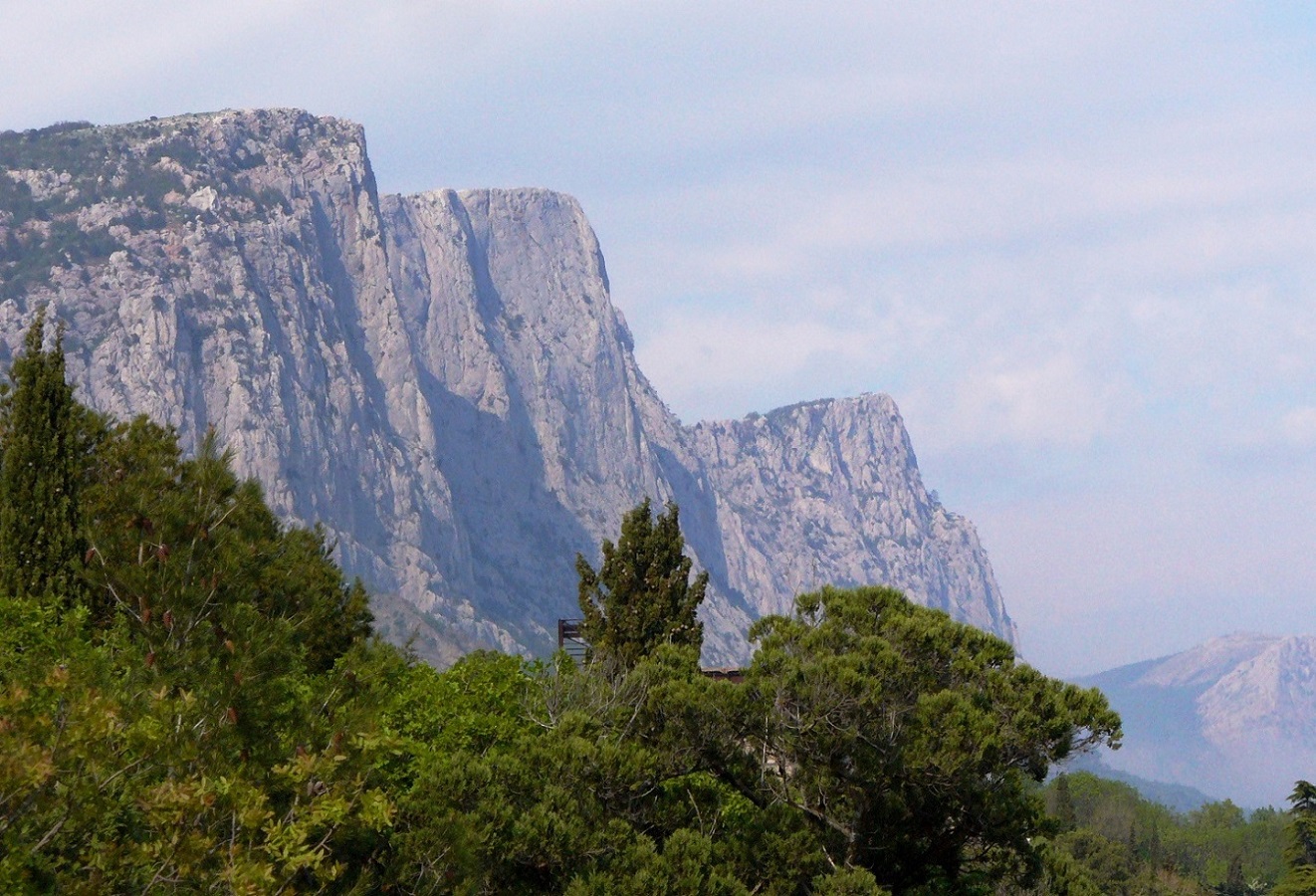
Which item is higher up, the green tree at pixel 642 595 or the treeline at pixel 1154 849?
the green tree at pixel 642 595

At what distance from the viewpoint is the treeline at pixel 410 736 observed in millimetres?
15633

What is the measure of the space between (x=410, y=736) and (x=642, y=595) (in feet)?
42.8

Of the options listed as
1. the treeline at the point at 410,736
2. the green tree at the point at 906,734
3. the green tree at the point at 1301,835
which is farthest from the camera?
the green tree at the point at 1301,835

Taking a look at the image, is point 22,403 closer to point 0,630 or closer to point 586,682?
point 0,630

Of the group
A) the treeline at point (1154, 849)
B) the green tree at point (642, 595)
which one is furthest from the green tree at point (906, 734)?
the treeline at point (1154, 849)

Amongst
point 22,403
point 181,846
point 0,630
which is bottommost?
point 181,846

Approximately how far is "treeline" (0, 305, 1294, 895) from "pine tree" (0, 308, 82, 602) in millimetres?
54

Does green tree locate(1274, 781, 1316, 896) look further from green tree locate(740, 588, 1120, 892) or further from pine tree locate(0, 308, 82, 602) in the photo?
pine tree locate(0, 308, 82, 602)

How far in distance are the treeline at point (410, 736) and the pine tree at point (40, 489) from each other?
0.18 ft

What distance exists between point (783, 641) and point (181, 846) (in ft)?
60.3

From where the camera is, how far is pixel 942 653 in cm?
3316

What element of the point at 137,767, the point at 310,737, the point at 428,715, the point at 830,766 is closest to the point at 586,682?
the point at 428,715

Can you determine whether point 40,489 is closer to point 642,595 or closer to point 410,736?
point 410,736

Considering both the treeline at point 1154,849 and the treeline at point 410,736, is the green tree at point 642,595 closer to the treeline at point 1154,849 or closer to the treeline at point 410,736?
the treeline at point 410,736
